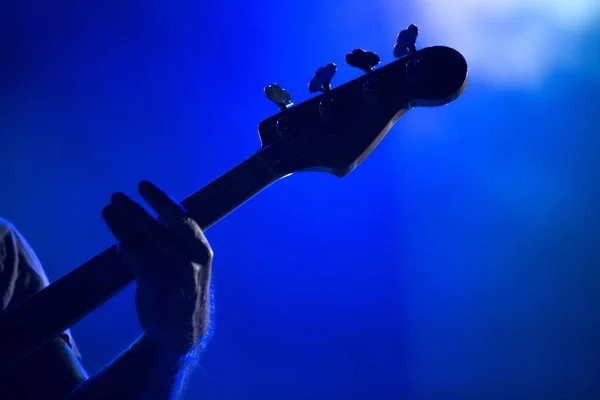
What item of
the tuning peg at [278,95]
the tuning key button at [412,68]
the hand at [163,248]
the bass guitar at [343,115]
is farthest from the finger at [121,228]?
the tuning key button at [412,68]

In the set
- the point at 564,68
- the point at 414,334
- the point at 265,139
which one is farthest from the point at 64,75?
the point at 564,68

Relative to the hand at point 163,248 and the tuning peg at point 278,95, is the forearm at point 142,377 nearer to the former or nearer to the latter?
the hand at point 163,248

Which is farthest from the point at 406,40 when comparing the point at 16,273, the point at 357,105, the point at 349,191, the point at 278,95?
the point at 349,191

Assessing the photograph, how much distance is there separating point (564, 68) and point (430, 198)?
158 centimetres

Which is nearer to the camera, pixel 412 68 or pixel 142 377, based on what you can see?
pixel 142 377

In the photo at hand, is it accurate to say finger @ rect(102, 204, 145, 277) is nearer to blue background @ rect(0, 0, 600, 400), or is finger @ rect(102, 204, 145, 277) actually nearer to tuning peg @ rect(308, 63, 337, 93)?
tuning peg @ rect(308, 63, 337, 93)

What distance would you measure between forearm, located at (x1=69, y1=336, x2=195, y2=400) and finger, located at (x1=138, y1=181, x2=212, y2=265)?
0.31m

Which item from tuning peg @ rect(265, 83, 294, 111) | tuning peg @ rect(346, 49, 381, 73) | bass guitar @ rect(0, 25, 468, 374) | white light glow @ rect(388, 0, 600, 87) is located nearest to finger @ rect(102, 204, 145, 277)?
bass guitar @ rect(0, 25, 468, 374)

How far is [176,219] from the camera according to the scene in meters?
0.89

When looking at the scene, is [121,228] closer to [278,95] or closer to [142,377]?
[142,377]

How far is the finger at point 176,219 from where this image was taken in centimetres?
89

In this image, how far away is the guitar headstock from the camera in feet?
4.00

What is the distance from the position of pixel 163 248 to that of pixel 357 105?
698 mm

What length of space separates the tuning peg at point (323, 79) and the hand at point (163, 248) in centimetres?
57
